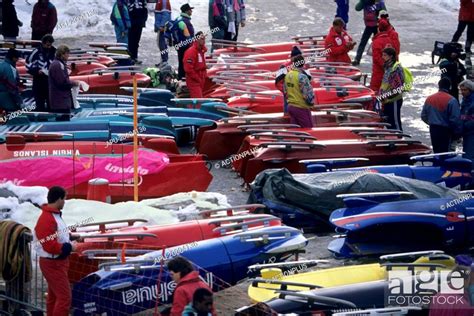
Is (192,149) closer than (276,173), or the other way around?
(276,173)

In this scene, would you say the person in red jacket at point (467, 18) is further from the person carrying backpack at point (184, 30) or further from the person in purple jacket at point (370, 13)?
the person carrying backpack at point (184, 30)

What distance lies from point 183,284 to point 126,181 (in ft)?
17.2

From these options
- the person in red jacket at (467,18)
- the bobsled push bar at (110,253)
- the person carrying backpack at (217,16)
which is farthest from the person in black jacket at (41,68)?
the person in red jacket at (467,18)

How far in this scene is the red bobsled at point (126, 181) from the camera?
1430 centimetres

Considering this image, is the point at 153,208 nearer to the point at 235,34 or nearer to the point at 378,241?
the point at 378,241

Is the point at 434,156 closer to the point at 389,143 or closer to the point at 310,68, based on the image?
the point at 389,143

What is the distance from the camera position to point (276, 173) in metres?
Result: 14.0

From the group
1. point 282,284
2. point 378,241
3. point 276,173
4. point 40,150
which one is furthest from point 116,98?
point 282,284

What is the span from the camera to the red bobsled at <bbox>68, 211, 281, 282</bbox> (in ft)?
37.8

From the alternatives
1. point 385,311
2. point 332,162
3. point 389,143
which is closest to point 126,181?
point 332,162

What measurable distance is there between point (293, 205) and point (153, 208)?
6.02ft

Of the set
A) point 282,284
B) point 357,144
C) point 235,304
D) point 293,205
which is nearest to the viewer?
point 282,284

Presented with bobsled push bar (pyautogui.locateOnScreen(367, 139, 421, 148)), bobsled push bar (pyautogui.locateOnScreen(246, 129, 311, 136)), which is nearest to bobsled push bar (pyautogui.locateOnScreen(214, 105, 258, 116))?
bobsled push bar (pyautogui.locateOnScreen(246, 129, 311, 136))

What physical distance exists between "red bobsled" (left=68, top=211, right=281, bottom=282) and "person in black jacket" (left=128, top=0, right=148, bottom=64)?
12.3 m
